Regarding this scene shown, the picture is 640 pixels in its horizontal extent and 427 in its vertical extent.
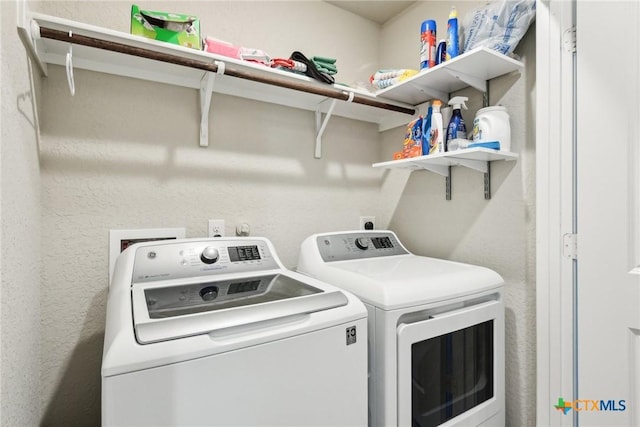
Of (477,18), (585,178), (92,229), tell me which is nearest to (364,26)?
(477,18)

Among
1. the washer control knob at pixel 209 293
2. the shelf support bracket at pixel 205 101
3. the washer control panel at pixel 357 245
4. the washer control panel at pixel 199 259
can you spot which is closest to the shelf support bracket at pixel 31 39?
the shelf support bracket at pixel 205 101

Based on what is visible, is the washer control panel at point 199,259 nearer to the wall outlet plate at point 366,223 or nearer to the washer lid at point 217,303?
the washer lid at point 217,303

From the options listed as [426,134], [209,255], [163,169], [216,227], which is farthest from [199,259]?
[426,134]

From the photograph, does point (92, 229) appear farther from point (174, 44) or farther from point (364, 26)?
point (364, 26)

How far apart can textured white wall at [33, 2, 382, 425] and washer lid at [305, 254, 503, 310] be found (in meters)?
0.56

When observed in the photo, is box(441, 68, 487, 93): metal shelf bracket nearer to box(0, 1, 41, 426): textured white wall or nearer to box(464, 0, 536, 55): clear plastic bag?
box(464, 0, 536, 55): clear plastic bag

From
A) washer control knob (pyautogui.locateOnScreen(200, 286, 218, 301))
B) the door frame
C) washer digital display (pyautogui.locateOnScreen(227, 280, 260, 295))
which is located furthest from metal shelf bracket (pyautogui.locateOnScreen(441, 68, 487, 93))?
washer control knob (pyautogui.locateOnScreen(200, 286, 218, 301))

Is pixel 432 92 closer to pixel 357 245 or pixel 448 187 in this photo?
pixel 448 187

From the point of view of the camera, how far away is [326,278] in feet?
4.48

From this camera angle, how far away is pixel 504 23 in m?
1.31

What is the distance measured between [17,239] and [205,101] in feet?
3.03

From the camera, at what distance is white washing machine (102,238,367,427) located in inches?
26.7

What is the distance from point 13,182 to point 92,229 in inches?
19.0

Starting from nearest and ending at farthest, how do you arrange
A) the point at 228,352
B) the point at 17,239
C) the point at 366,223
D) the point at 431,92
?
the point at 228,352, the point at 17,239, the point at 431,92, the point at 366,223
